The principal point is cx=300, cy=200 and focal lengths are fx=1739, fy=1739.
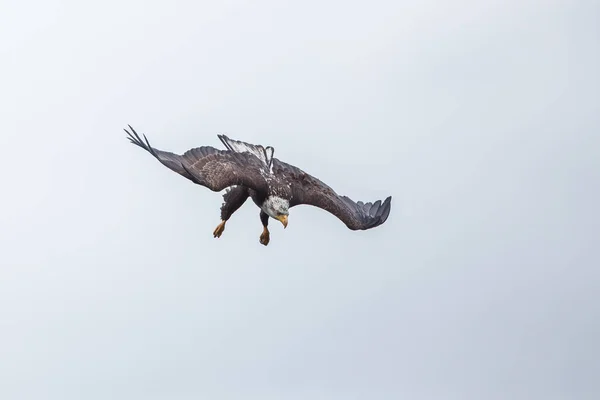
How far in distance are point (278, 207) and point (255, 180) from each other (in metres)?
0.90

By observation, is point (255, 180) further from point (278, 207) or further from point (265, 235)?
point (265, 235)

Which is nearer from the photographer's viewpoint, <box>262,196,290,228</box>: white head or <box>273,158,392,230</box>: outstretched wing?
<box>262,196,290,228</box>: white head

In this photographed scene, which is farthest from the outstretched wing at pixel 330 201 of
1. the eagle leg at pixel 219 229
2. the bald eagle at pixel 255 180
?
the eagle leg at pixel 219 229

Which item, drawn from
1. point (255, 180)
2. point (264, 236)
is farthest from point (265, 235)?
point (255, 180)

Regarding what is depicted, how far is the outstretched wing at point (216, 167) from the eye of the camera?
42844mm

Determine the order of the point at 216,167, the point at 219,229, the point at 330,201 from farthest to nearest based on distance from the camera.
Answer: the point at 330,201, the point at 219,229, the point at 216,167

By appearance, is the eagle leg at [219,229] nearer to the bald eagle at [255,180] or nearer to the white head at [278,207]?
the bald eagle at [255,180]

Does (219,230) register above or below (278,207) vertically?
above

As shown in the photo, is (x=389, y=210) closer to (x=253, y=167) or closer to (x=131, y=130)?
(x=253, y=167)

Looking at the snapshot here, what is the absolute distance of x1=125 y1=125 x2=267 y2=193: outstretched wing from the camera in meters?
42.8

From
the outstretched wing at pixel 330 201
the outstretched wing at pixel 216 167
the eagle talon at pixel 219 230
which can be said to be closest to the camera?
the outstretched wing at pixel 216 167

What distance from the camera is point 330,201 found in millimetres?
45875

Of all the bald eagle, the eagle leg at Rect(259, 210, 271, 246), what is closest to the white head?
the bald eagle

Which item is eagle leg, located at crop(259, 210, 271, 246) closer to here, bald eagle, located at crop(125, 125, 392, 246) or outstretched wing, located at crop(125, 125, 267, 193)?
bald eagle, located at crop(125, 125, 392, 246)
